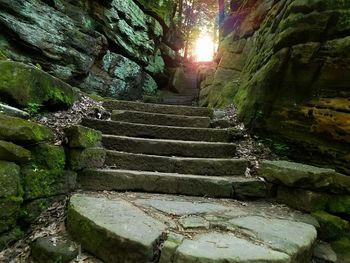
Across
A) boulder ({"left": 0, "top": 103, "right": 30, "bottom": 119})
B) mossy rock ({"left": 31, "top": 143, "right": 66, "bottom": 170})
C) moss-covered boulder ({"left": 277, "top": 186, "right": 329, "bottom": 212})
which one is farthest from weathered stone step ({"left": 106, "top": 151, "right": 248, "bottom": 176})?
boulder ({"left": 0, "top": 103, "right": 30, "bottom": 119})

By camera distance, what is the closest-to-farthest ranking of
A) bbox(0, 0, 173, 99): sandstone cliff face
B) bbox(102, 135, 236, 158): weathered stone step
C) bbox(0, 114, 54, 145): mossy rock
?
bbox(0, 114, 54, 145): mossy rock → bbox(102, 135, 236, 158): weathered stone step → bbox(0, 0, 173, 99): sandstone cliff face

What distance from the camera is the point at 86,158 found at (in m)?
3.73

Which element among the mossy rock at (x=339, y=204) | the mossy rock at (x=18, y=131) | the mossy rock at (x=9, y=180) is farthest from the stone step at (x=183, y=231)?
the mossy rock at (x=18, y=131)

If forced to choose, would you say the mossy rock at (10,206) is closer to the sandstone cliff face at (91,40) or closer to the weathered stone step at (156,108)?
the sandstone cliff face at (91,40)

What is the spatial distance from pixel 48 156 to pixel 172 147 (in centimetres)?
213

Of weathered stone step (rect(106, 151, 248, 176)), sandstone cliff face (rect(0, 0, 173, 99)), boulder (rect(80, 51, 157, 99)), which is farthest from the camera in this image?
boulder (rect(80, 51, 157, 99))

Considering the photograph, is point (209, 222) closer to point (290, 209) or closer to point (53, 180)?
point (290, 209)

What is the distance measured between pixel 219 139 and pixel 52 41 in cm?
457

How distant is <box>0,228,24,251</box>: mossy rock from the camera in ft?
8.47

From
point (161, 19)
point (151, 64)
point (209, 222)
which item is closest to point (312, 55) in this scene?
point (209, 222)

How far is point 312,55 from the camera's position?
4203 mm

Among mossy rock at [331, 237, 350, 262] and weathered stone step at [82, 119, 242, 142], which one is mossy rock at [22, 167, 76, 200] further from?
mossy rock at [331, 237, 350, 262]

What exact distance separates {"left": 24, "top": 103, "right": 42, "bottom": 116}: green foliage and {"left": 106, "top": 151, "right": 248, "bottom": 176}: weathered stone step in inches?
46.0

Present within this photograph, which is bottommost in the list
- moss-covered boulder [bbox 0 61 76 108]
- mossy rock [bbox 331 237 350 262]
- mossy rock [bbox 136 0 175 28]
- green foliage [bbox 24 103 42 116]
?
mossy rock [bbox 331 237 350 262]
